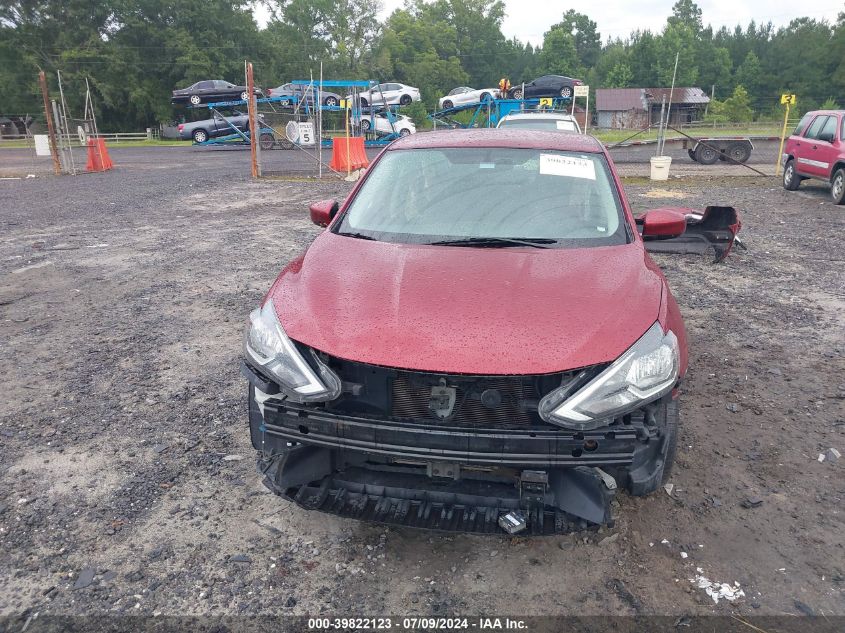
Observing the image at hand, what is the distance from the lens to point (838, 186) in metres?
11.8

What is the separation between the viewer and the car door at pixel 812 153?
12.4 m

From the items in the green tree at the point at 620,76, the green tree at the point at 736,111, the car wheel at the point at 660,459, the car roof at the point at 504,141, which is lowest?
the car wheel at the point at 660,459

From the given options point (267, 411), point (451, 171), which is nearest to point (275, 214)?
point (451, 171)

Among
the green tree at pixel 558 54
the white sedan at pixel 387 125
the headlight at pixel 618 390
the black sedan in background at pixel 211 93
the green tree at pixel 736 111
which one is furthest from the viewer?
the green tree at pixel 558 54

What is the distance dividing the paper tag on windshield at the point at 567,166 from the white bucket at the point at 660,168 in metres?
12.6

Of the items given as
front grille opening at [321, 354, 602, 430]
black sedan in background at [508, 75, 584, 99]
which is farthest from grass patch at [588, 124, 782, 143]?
front grille opening at [321, 354, 602, 430]

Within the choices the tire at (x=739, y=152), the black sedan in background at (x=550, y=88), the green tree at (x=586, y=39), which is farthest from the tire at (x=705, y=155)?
the green tree at (x=586, y=39)

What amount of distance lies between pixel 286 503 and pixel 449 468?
108cm

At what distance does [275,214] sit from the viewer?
1125 cm

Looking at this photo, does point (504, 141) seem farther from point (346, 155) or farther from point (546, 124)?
point (346, 155)

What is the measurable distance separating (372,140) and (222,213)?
16.9 meters

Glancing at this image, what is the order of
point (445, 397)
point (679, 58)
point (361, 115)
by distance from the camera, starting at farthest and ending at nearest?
point (679, 58) < point (361, 115) < point (445, 397)

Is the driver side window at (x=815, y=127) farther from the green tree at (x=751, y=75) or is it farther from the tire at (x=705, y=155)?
the green tree at (x=751, y=75)

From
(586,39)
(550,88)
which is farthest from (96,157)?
(586,39)
